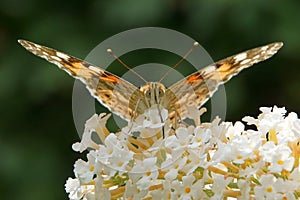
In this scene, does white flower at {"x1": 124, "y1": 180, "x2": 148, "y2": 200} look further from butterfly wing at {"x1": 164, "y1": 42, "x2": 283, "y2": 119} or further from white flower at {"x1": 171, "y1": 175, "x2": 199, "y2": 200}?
butterfly wing at {"x1": 164, "y1": 42, "x2": 283, "y2": 119}

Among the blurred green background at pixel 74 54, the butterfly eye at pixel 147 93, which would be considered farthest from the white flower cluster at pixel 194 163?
the blurred green background at pixel 74 54

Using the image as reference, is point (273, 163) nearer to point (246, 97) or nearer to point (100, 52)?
point (100, 52)

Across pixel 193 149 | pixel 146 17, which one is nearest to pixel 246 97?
pixel 146 17

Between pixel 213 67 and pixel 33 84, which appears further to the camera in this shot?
pixel 33 84

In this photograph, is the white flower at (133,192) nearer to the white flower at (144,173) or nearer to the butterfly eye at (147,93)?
the white flower at (144,173)

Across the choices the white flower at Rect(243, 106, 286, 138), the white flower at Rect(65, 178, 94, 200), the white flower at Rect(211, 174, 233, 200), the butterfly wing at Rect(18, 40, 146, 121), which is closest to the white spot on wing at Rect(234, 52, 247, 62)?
the white flower at Rect(243, 106, 286, 138)

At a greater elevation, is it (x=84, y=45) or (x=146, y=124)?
(x=84, y=45)

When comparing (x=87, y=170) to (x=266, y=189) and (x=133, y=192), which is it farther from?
(x=266, y=189)

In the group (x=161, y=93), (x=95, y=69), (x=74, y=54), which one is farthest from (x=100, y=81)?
(x=74, y=54)
